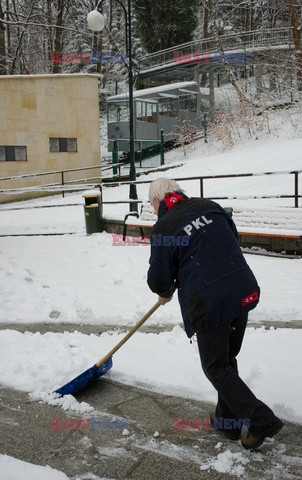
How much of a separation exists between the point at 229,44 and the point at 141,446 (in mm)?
31754

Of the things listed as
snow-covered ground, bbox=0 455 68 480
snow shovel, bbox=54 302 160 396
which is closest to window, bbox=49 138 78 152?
snow shovel, bbox=54 302 160 396

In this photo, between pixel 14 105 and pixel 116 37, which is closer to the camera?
pixel 14 105

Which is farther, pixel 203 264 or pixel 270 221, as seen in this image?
pixel 270 221

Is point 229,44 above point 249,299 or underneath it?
above

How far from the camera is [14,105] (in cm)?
2092

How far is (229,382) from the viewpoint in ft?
10.2

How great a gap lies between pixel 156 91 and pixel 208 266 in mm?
27946

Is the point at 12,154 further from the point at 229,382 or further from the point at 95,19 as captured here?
the point at 229,382

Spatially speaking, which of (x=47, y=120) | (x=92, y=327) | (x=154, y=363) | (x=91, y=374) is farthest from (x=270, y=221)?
(x=47, y=120)

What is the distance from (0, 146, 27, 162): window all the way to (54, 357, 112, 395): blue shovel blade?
18.3m

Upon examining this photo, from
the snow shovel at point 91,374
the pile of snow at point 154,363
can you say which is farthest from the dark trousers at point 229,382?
the snow shovel at point 91,374

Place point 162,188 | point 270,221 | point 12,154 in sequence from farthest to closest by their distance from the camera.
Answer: point 12,154
point 270,221
point 162,188

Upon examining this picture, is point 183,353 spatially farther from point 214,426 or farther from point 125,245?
point 125,245

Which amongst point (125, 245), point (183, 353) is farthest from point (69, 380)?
point (125, 245)
